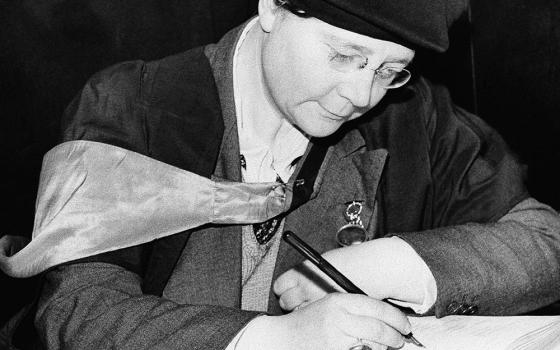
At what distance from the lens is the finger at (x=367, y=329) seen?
118cm

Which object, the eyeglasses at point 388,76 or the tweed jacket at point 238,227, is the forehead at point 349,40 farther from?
the tweed jacket at point 238,227

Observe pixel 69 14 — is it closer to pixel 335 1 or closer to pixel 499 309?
pixel 335 1

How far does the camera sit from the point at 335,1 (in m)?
1.22

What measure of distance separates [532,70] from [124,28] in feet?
3.40

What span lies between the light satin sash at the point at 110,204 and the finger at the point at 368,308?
0.36 meters

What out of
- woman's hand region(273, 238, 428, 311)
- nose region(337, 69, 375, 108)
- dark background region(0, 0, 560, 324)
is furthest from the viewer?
dark background region(0, 0, 560, 324)

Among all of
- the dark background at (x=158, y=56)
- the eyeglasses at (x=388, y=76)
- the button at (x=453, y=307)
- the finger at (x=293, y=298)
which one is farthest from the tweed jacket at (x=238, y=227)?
the dark background at (x=158, y=56)

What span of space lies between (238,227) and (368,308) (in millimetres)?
410

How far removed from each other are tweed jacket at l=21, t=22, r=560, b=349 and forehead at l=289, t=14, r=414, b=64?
28 centimetres

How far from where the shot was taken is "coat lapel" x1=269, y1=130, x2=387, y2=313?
1.60 meters

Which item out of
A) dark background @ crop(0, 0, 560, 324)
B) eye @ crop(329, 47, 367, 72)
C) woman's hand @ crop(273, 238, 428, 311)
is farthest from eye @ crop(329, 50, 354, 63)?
dark background @ crop(0, 0, 560, 324)

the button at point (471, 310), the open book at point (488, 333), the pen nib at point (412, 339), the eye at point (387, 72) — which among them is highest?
the eye at point (387, 72)

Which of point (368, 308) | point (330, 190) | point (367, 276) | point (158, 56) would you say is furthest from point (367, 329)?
point (158, 56)

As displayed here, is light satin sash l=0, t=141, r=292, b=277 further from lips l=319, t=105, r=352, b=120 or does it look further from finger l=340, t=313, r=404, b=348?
finger l=340, t=313, r=404, b=348
